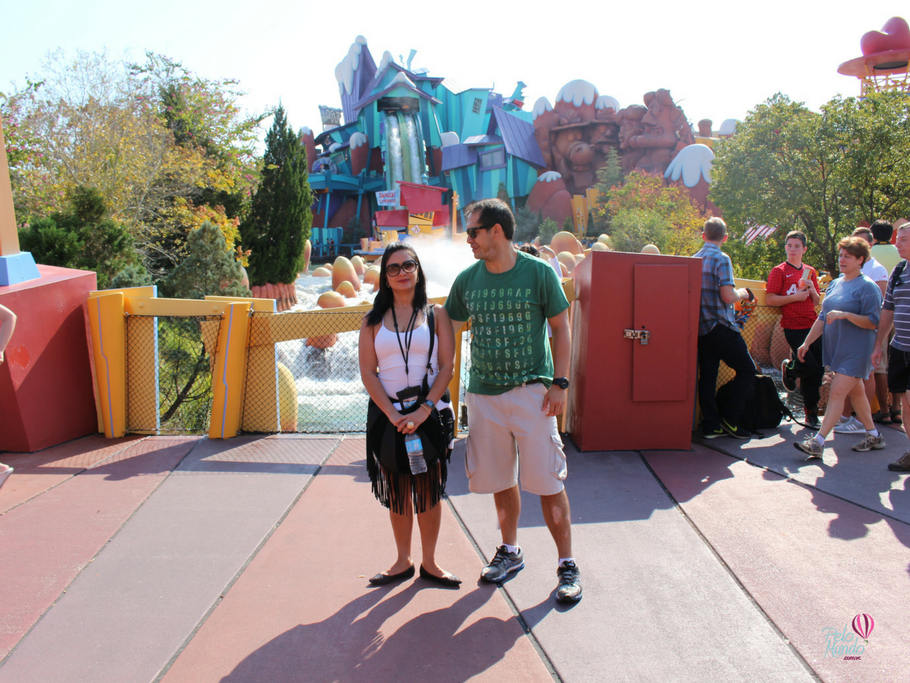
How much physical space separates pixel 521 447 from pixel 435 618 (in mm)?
839

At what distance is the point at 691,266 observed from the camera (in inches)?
174

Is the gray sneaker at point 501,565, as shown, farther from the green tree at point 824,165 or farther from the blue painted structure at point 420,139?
the blue painted structure at point 420,139

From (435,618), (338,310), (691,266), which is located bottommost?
(435,618)

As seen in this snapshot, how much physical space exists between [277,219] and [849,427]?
1750 centimetres

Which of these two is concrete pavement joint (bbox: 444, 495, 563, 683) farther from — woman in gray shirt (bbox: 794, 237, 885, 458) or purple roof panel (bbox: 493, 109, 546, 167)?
purple roof panel (bbox: 493, 109, 546, 167)

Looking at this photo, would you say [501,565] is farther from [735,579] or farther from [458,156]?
[458,156]

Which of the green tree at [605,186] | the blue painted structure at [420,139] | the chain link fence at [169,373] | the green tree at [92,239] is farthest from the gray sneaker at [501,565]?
the blue painted structure at [420,139]

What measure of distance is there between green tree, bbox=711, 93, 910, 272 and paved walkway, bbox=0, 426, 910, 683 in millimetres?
11086

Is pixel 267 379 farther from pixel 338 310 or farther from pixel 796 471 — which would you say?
pixel 796 471

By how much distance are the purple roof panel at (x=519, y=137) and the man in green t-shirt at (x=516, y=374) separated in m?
41.4

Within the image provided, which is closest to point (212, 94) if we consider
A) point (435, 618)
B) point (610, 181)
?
point (435, 618)

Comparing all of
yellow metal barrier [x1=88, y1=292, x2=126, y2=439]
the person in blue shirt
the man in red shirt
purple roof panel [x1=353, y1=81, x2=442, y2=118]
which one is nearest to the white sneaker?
the man in red shirt

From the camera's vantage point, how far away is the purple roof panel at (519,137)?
4225 cm

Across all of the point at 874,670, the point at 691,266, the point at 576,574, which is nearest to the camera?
the point at 874,670
